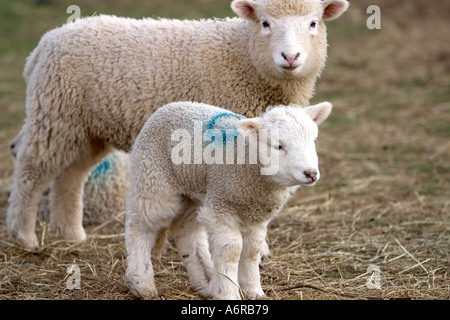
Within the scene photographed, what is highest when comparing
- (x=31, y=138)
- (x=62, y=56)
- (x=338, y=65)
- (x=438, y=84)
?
(x=338, y=65)

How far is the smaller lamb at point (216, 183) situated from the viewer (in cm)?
377

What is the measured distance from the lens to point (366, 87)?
10.6 meters

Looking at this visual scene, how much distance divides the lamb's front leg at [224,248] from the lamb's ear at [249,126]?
0.47 meters

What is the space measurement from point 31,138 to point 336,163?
346cm

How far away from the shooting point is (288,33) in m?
4.98

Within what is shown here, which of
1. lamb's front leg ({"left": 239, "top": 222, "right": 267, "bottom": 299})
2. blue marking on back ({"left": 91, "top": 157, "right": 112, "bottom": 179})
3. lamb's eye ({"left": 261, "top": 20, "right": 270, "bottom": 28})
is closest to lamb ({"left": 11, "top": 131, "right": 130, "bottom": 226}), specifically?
blue marking on back ({"left": 91, "top": 157, "right": 112, "bottom": 179})

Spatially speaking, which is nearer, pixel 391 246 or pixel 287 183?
pixel 287 183

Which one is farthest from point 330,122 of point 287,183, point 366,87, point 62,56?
point 287,183

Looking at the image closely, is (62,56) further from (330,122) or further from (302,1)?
(330,122)

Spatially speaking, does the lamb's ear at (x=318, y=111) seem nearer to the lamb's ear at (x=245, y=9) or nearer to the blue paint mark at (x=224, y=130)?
the blue paint mark at (x=224, y=130)

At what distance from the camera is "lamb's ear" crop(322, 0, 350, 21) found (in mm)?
5242

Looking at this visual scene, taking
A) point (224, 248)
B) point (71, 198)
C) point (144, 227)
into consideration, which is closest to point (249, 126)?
point (224, 248)

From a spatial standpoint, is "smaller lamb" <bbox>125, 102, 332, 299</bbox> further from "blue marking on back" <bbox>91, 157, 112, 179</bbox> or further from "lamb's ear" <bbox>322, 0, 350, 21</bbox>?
"blue marking on back" <bbox>91, 157, 112, 179</bbox>

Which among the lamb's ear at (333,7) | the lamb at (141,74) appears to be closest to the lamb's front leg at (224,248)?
the lamb at (141,74)
